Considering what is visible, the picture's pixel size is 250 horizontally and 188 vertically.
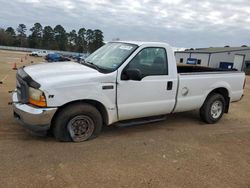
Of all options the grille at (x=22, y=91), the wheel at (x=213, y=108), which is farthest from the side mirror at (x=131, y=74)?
the wheel at (x=213, y=108)

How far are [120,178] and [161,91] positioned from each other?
2.44 m

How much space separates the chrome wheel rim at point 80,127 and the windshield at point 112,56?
105 centimetres

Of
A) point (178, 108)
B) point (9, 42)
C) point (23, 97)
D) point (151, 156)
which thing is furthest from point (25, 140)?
point (9, 42)

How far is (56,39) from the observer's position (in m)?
107

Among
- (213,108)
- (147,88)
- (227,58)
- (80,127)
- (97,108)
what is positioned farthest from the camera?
(227,58)

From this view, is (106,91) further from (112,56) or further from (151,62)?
(151,62)

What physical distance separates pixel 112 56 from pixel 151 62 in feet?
2.65

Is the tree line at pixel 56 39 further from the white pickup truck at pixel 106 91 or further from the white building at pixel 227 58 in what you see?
the white pickup truck at pixel 106 91

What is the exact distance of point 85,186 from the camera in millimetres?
3732

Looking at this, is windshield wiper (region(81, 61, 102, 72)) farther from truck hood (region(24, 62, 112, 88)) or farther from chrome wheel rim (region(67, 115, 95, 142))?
chrome wheel rim (region(67, 115, 95, 142))

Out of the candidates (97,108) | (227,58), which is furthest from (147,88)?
(227,58)

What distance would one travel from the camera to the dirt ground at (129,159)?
3.96 meters

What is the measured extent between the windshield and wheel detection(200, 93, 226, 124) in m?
2.56

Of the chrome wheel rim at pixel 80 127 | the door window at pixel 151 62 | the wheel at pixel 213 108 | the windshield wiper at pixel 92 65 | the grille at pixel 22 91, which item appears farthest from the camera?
the wheel at pixel 213 108
